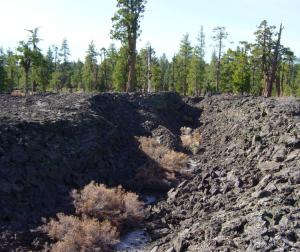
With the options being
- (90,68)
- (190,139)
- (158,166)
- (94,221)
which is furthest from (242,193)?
(90,68)

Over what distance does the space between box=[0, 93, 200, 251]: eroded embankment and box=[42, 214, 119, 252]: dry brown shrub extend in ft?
2.22

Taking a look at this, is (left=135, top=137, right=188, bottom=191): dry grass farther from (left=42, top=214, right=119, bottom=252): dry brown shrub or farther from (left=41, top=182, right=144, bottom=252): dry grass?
(left=42, top=214, right=119, bottom=252): dry brown shrub

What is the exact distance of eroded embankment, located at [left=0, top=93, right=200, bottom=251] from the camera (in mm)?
13250

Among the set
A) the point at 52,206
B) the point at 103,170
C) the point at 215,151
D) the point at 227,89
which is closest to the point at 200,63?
the point at 227,89

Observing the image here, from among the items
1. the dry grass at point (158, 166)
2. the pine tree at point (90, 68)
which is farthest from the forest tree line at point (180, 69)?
the dry grass at point (158, 166)

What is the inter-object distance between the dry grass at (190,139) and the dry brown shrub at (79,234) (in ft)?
37.7

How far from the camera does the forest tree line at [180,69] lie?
147 ft

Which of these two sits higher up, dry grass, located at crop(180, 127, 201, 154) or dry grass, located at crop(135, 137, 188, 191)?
dry grass, located at crop(180, 127, 201, 154)

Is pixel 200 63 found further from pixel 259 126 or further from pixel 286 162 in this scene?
pixel 286 162

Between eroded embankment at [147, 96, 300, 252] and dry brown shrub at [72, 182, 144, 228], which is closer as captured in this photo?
eroded embankment at [147, 96, 300, 252]

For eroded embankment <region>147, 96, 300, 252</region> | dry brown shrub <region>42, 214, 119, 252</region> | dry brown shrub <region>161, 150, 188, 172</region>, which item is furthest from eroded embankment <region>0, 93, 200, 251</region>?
eroded embankment <region>147, 96, 300, 252</region>

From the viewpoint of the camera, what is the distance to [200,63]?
191 ft

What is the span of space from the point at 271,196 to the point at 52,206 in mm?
6672

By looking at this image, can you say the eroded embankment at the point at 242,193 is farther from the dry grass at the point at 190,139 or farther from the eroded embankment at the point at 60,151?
the eroded embankment at the point at 60,151
